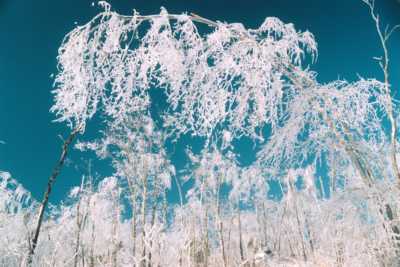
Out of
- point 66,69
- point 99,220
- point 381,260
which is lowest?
point 381,260

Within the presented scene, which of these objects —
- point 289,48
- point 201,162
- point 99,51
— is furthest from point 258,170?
point 201,162

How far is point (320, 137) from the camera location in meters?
3.79

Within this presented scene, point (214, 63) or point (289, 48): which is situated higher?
point (289, 48)

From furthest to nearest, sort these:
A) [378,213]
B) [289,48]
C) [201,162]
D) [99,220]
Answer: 1. [99,220]
2. [201,162]
3. [289,48]
4. [378,213]

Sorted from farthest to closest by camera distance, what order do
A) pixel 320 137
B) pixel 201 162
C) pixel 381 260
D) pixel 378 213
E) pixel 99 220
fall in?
1. pixel 99 220
2. pixel 201 162
3. pixel 381 260
4. pixel 320 137
5. pixel 378 213

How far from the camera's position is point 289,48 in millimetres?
3520

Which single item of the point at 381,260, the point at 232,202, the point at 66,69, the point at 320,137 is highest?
the point at 232,202

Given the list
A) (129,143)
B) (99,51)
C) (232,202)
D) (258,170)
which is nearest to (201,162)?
(129,143)

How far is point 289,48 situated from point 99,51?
87.8 inches

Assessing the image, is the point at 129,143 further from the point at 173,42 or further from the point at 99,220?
the point at 173,42

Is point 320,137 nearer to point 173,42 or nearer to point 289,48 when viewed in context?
point 289,48

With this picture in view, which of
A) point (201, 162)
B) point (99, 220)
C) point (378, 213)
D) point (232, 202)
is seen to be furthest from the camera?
point (232, 202)

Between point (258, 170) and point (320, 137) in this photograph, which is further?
point (258, 170)

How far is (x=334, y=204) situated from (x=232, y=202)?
22.5 metres
